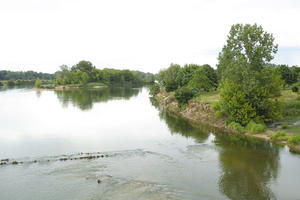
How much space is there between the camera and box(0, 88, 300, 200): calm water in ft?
69.6

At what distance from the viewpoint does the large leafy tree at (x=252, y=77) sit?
4125 cm

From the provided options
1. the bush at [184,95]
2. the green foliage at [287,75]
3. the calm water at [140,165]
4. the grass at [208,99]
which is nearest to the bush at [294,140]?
the calm water at [140,165]

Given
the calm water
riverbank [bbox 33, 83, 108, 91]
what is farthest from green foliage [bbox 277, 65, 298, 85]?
riverbank [bbox 33, 83, 108, 91]

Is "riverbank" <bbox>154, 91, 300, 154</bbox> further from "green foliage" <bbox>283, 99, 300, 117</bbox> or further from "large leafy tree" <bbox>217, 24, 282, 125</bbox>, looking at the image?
"green foliage" <bbox>283, 99, 300, 117</bbox>

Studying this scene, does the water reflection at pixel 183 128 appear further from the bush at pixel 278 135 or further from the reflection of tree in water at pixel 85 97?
the reflection of tree in water at pixel 85 97

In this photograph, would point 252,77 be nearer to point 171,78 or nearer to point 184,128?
point 184,128

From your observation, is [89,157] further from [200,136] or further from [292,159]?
[292,159]

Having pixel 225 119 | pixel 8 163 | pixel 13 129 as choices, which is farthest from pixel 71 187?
pixel 225 119

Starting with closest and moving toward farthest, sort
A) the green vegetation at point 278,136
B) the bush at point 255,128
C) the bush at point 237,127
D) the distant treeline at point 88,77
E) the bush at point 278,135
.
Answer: the green vegetation at point 278,136 < the bush at point 278,135 < the bush at point 255,128 < the bush at point 237,127 < the distant treeline at point 88,77

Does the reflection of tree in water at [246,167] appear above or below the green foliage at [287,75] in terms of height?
below

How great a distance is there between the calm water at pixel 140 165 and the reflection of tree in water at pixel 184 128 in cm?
17

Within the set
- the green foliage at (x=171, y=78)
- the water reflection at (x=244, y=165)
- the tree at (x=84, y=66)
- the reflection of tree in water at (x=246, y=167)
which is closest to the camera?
the reflection of tree in water at (x=246, y=167)

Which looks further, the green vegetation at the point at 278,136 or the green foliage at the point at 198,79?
the green foliage at the point at 198,79

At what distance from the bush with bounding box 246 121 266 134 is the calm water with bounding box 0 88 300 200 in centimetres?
361
